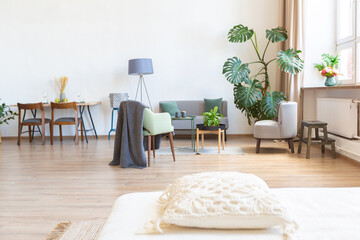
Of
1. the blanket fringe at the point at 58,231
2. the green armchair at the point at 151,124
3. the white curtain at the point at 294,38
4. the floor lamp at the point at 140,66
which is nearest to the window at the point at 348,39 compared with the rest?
the white curtain at the point at 294,38

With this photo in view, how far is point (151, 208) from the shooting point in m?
1.31

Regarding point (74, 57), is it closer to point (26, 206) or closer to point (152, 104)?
point (152, 104)

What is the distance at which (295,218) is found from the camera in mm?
1173

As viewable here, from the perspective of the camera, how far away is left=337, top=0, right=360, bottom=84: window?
17.2 feet

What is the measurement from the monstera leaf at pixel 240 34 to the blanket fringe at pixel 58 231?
5.12 meters

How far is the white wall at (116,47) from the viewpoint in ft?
24.5

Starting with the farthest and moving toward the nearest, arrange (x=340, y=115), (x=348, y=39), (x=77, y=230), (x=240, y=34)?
(x=240, y=34) < (x=348, y=39) < (x=340, y=115) < (x=77, y=230)

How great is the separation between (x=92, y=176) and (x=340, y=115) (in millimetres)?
3240

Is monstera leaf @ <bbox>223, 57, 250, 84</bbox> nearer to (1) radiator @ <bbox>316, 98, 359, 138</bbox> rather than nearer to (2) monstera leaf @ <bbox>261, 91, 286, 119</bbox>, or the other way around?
(2) monstera leaf @ <bbox>261, 91, 286, 119</bbox>

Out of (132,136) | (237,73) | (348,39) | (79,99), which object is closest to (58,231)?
(132,136)

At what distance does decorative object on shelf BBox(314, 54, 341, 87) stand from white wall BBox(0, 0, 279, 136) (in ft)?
4.65

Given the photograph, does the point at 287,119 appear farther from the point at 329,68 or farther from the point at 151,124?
the point at 151,124

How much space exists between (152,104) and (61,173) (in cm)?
350

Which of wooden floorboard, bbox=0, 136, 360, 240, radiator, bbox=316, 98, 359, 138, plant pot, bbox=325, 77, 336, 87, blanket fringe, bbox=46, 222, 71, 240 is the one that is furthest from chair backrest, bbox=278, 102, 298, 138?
blanket fringe, bbox=46, 222, 71, 240
